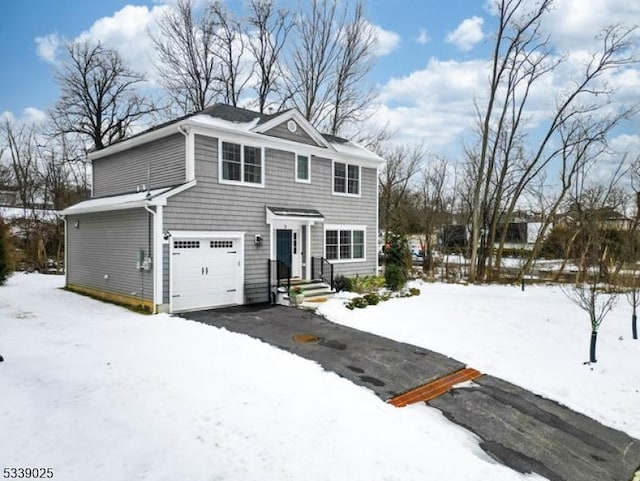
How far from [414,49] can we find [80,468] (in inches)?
664

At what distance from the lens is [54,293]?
13.8m

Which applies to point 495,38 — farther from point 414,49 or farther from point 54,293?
point 54,293

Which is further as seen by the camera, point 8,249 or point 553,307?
point 8,249

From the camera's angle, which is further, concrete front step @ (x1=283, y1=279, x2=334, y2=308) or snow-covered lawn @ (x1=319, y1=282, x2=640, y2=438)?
concrete front step @ (x1=283, y1=279, x2=334, y2=308)

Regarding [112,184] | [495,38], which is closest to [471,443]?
[112,184]

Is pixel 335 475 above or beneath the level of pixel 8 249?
beneath

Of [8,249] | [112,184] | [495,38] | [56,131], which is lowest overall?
[8,249]

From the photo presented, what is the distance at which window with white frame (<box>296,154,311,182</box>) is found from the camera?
1379cm

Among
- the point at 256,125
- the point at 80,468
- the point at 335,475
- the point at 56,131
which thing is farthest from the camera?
the point at 56,131

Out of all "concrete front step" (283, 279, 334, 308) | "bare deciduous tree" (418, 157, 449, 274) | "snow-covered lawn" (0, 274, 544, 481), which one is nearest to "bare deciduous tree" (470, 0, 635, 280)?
"bare deciduous tree" (418, 157, 449, 274)

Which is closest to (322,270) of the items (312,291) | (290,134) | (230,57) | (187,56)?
Result: (312,291)

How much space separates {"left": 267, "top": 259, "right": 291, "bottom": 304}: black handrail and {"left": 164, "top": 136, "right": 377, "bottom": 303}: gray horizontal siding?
0.18 m

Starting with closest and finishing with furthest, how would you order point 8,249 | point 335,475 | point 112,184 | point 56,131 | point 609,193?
point 335,475, point 112,184, point 8,249, point 609,193, point 56,131

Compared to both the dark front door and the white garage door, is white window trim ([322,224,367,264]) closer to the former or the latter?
the dark front door
